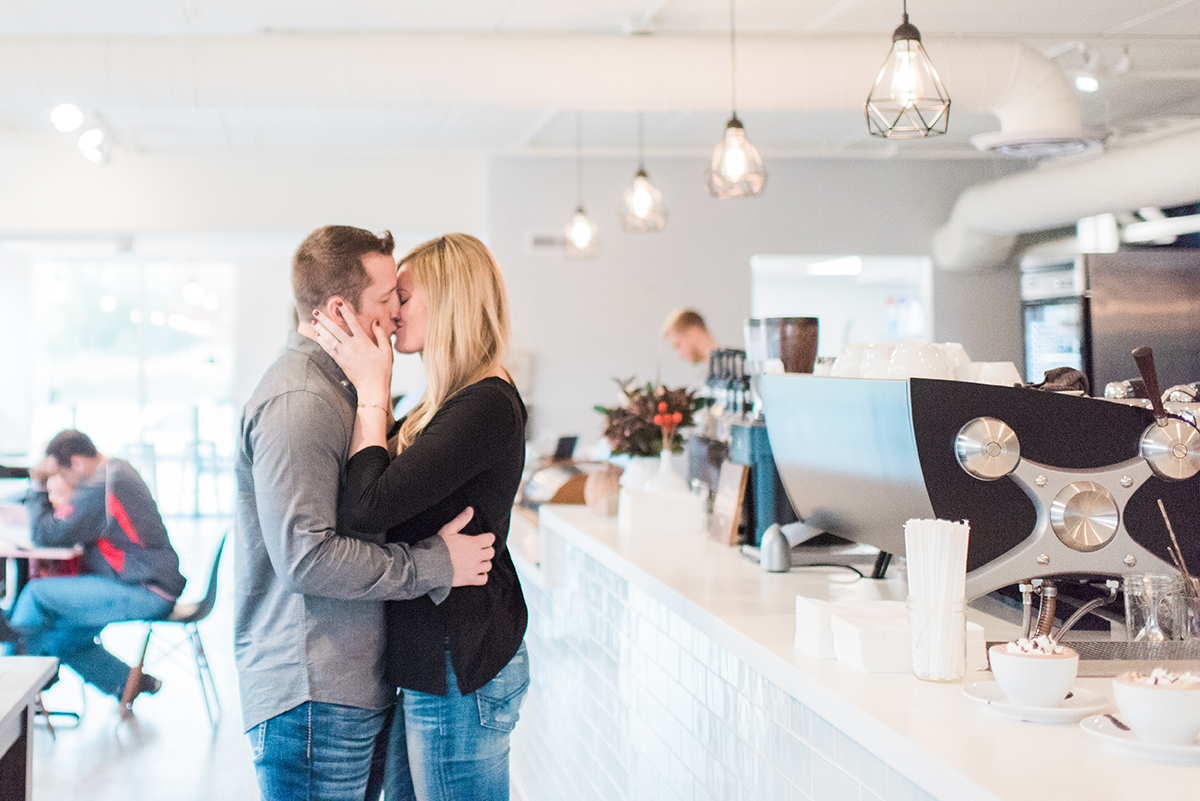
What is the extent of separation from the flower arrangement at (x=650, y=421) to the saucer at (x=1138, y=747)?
2.31 m

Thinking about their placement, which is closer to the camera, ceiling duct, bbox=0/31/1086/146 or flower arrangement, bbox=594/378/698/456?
flower arrangement, bbox=594/378/698/456

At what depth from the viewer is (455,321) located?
1.96 meters

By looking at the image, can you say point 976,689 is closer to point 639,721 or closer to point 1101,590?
point 1101,590

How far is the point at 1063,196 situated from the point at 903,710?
5911mm

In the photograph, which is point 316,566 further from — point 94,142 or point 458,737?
point 94,142

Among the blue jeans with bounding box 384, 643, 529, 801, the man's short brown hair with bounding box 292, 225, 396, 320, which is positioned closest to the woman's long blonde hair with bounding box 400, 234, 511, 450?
the man's short brown hair with bounding box 292, 225, 396, 320

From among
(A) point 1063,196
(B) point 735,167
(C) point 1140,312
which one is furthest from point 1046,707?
(A) point 1063,196

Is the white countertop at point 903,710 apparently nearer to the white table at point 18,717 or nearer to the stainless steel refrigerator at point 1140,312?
the white table at point 18,717

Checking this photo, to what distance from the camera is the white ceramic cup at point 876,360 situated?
222 cm

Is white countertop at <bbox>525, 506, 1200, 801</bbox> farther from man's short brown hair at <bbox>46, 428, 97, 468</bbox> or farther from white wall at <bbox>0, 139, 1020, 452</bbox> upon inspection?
white wall at <bbox>0, 139, 1020, 452</bbox>

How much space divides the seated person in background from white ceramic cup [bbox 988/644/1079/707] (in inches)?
153

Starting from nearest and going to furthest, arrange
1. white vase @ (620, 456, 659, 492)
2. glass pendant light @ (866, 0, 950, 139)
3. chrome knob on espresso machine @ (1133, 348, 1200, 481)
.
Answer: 1. chrome knob on espresso machine @ (1133, 348, 1200, 481)
2. glass pendant light @ (866, 0, 950, 139)
3. white vase @ (620, 456, 659, 492)

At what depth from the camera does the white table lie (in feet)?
6.07

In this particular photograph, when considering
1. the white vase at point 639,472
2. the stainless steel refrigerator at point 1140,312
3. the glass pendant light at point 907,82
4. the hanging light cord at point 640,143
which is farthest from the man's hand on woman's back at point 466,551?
the hanging light cord at point 640,143
